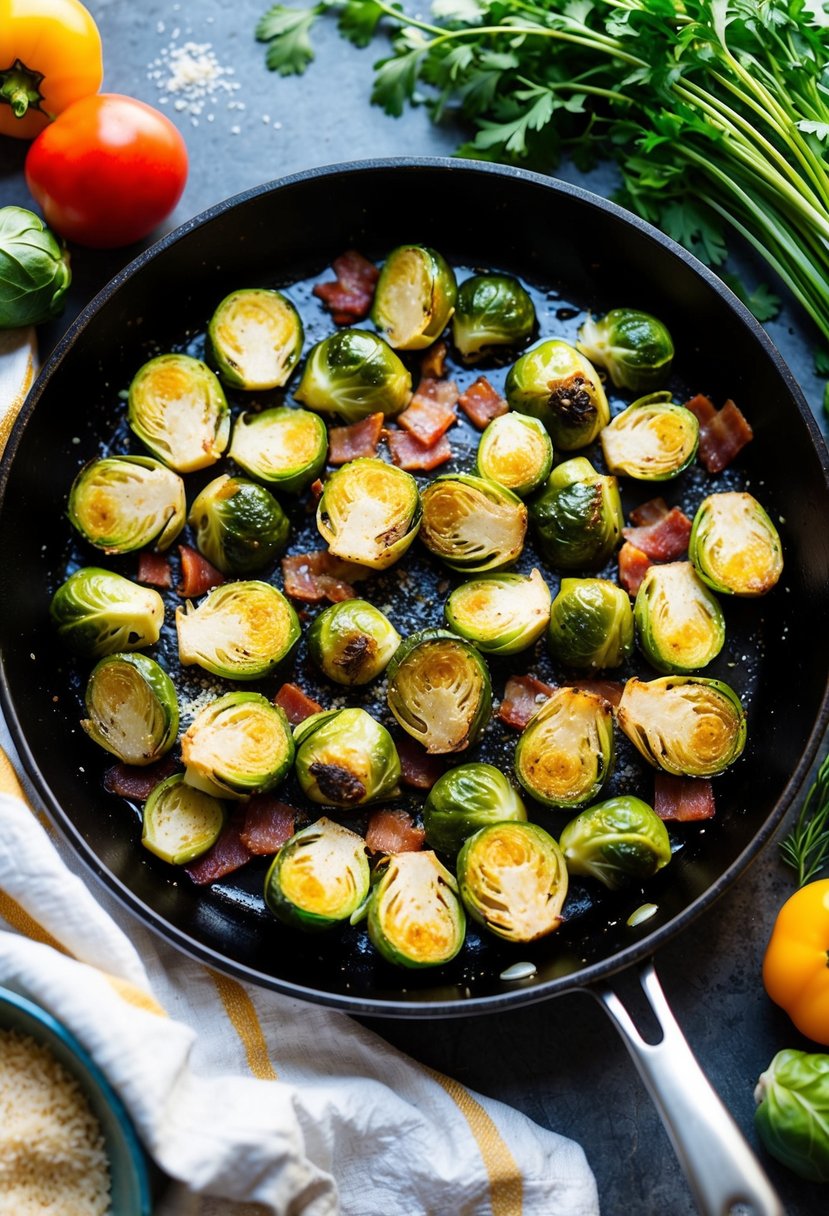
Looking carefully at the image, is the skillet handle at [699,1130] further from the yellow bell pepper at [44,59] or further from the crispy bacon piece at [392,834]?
the yellow bell pepper at [44,59]

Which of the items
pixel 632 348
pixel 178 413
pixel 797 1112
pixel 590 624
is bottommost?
pixel 797 1112

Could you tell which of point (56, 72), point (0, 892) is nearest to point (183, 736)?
point (0, 892)

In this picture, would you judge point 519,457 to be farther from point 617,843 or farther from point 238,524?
point 617,843

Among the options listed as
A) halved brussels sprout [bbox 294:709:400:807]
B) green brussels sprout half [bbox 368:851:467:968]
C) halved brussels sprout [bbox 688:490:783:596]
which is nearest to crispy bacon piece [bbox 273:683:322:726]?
halved brussels sprout [bbox 294:709:400:807]

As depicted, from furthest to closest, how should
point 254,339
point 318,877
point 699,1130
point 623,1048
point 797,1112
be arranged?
point 254,339 < point 623,1048 < point 318,877 < point 797,1112 < point 699,1130

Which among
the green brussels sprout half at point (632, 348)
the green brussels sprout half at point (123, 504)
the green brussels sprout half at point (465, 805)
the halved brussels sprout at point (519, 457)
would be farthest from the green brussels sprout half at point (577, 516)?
the green brussels sprout half at point (123, 504)

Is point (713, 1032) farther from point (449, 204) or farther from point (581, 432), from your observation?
point (449, 204)

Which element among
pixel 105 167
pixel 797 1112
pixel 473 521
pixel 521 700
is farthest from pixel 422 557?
pixel 797 1112
